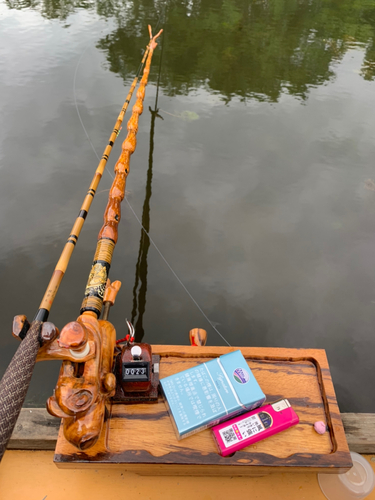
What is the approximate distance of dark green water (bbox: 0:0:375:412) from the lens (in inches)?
112

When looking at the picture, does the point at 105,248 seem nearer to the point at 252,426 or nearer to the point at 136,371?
the point at 136,371

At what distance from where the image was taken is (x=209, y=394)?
1.28 meters

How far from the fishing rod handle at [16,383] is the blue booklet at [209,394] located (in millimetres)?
561

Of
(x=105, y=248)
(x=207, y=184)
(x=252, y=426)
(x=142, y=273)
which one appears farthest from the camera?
(x=207, y=184)

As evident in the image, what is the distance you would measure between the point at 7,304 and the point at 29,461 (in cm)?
157

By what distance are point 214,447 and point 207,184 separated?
3197 mm

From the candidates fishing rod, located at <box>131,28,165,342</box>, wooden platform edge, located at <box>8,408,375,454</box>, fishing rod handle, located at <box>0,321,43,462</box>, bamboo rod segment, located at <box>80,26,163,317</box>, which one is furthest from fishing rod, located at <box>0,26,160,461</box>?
fishing rod, located at <box>131,28,165,342</box>

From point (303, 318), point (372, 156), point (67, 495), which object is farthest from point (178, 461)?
point (372, 156)

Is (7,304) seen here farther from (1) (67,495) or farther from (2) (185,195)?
(2) (185,195)

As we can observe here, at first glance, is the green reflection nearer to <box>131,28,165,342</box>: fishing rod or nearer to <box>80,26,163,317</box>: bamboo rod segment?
<box>131,28,165,342</box>: fishing rod

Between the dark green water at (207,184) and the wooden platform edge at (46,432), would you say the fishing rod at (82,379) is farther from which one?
the dark green water at (207,184)

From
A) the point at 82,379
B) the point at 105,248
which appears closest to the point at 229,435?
the point at 82,379

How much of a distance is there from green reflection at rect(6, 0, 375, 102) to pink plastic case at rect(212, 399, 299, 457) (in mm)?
5323

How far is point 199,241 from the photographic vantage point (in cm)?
339
